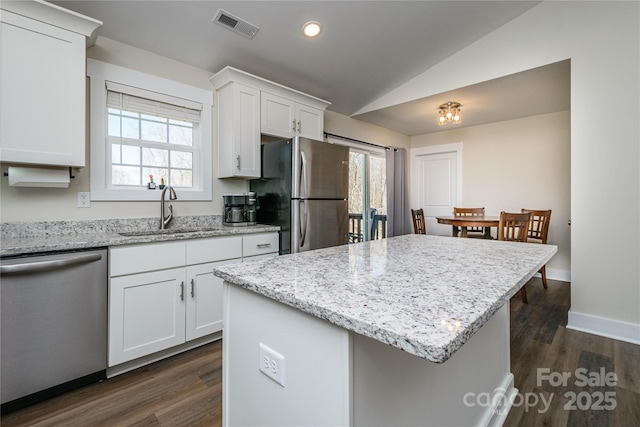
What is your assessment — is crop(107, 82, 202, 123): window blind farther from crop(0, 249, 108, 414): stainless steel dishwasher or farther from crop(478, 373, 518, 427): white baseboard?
crop(478, 373, 518, 427): white baseboard

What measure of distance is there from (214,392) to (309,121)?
2625mm

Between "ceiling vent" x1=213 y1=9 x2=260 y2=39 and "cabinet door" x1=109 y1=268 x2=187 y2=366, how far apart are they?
189cm

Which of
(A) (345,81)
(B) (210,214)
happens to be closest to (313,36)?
(A) (345,81)

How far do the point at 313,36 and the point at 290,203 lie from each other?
1489mm

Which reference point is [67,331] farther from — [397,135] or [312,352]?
[397,135]

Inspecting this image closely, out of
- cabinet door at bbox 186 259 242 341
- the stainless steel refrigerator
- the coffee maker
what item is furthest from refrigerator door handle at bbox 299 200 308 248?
cabinet door at bbox 186 259 242 341

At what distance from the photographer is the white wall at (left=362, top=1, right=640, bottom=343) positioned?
7.50 feet

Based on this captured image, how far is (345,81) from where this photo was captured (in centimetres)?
337

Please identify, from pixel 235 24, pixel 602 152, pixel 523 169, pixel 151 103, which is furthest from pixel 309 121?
pixel 523 169

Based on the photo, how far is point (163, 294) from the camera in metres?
2.01

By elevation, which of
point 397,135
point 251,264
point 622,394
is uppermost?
point 397,135

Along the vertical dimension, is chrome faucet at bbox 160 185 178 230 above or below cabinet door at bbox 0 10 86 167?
below

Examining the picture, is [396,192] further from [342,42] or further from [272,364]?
[272,364]

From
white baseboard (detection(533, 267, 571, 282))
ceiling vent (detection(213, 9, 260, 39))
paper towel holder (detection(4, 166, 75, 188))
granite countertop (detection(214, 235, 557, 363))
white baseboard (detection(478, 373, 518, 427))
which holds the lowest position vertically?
white baseboard (detection(478, 373, 518, 427))
